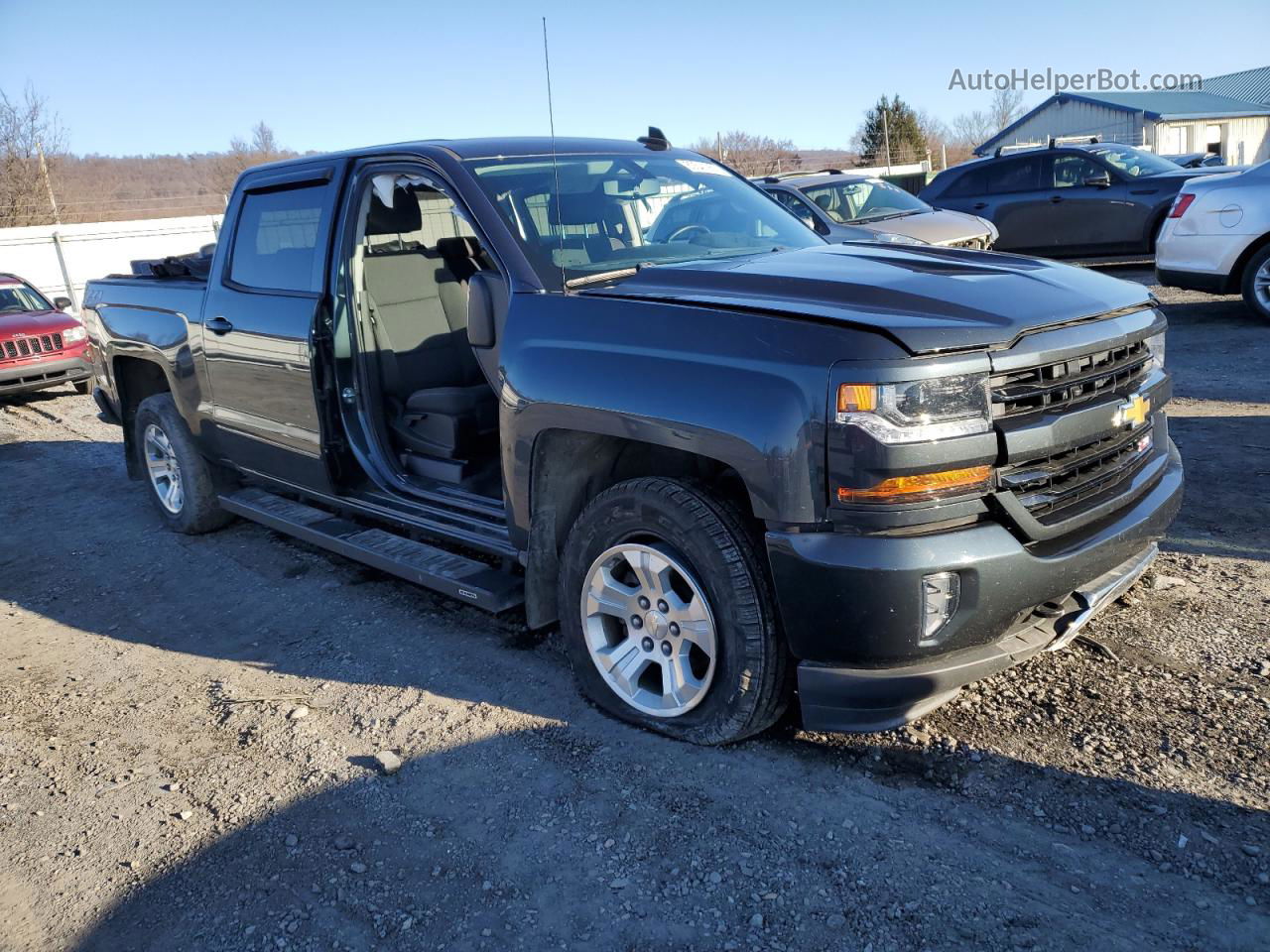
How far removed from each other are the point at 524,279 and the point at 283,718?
6.04 ft

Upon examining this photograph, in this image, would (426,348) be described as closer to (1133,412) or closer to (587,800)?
(587,800)

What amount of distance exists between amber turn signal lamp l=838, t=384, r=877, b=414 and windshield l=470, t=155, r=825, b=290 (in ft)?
3.92

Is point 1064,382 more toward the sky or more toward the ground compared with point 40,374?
more toward the sky

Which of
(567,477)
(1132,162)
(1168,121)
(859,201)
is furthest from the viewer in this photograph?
(1168,121)

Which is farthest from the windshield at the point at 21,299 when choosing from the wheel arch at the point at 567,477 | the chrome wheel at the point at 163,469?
the wheel arch at the point at 567,477

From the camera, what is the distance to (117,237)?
21844 mm

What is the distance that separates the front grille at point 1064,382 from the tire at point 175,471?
4636 millimetres

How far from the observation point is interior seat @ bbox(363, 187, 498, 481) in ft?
15.3

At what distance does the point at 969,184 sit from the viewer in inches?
574

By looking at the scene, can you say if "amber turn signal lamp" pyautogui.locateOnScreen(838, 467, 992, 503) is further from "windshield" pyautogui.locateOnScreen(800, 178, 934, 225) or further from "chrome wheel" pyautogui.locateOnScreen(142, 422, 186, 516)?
"windshield" pyautogui.locateOnScreen(800, 178, 934, 225)

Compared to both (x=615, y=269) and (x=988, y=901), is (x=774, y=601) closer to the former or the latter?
(x=988, y=901)

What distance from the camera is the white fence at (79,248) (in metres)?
20.7

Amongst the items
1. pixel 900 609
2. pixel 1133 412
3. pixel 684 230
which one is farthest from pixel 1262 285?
pixel 900 609

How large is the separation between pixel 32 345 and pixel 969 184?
1218 cm
